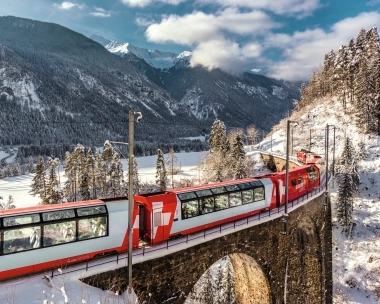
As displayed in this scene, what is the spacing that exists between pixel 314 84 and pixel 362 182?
57.6 metres

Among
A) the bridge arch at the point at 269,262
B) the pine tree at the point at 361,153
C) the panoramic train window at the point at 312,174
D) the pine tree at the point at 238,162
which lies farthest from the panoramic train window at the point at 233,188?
the pine tree at the point at 361,153

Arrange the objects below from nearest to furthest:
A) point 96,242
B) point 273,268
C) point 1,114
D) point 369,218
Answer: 1. point 96,242
2. point 273,268
3. point 369,218
4. point 1,114

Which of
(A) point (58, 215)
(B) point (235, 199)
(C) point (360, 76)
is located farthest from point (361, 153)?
(A) point (58, 215)

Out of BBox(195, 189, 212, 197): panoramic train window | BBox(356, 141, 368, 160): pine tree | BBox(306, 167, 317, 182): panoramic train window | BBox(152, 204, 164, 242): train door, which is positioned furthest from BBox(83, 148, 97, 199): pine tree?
BBox(356, 141, 368, 160): pine tree

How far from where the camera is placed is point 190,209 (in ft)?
61.2

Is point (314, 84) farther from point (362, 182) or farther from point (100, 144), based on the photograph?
point (100, 144)

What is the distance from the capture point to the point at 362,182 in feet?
192

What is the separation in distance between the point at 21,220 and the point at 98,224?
3.32m

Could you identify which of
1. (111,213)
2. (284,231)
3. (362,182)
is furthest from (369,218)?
(111,213)

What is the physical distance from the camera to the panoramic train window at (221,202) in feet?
66.8

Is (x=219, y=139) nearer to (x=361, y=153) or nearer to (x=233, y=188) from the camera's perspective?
(x=361, y=153)

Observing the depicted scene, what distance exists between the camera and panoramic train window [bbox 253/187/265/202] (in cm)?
2355

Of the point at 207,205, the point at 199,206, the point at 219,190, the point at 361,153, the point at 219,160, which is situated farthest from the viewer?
→ the point at 219,160

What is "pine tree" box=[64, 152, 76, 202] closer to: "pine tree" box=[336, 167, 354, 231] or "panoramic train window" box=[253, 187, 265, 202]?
"panoramic train window" box=[253, 187, 265, 202]
